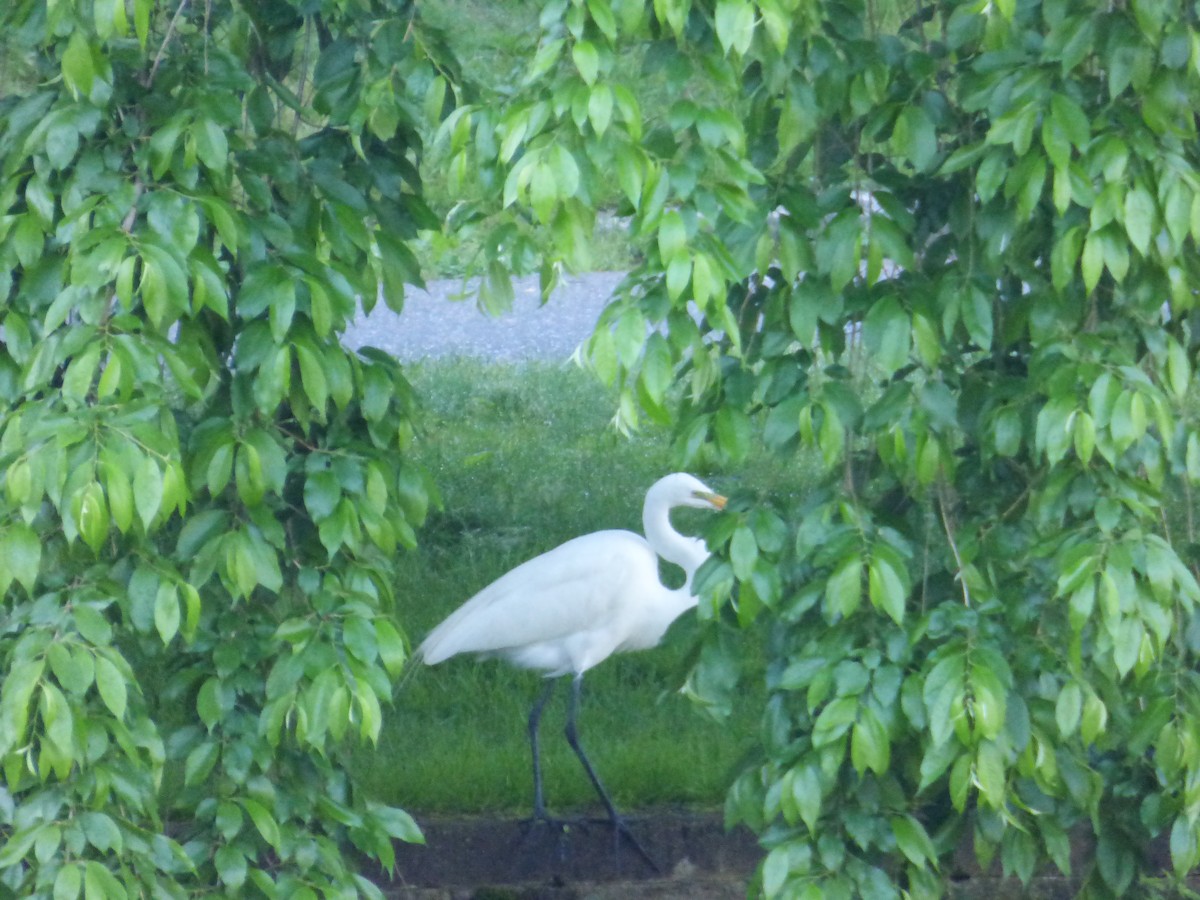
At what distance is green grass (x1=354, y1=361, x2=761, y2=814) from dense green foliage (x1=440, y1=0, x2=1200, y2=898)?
0.39 meters

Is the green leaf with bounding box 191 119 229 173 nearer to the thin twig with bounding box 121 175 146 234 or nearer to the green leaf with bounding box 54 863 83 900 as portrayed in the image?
the thin twig with bounding box 121 175 146 234

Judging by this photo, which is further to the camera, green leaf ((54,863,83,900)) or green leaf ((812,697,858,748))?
green leaf ((812,697,858,748))

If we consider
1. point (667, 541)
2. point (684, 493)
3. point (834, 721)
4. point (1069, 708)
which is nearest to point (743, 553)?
point (834, 721)

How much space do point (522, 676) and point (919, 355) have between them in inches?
120

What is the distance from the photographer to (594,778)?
4.46 metres

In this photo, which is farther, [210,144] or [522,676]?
[522,676]

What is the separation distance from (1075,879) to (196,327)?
282 cm

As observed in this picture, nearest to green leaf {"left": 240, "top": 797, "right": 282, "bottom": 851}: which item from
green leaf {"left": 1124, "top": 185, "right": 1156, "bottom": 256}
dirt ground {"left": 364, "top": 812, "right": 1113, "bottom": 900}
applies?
dirt ground {"left": 364, "top": 812, "right": 1113, "bottom": 900}

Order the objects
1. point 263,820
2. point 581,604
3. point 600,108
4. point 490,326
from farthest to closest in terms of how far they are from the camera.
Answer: point 490,326
point 581,604
point 263,820
point 600,108

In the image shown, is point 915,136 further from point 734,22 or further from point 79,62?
point 79,62

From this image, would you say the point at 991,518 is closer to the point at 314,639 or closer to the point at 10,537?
the point at 314,639

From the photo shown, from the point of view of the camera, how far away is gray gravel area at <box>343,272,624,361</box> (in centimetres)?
1045

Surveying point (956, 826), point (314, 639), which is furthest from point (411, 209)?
point (956, 826)

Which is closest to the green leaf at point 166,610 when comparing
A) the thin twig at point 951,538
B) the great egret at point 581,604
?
the thin twig at point 951,538
